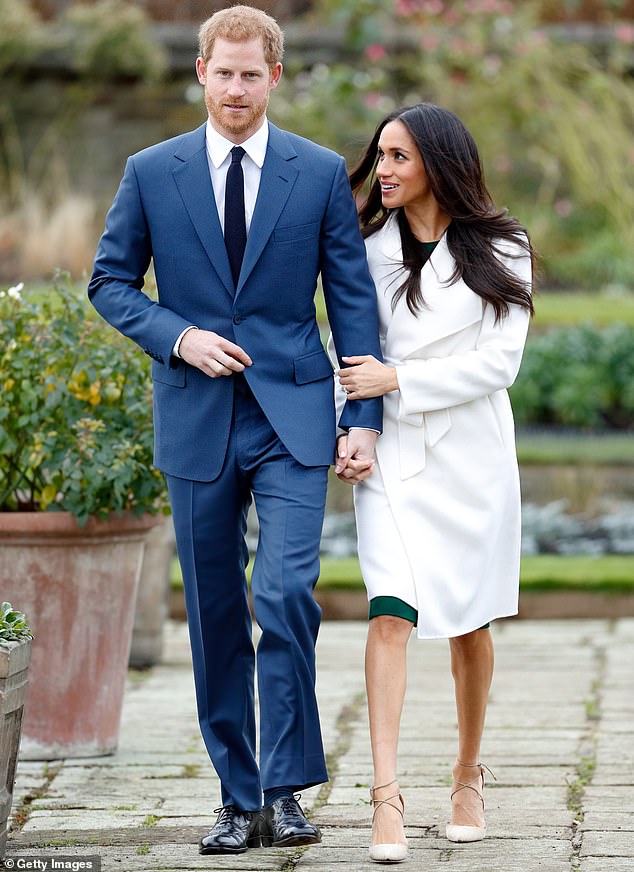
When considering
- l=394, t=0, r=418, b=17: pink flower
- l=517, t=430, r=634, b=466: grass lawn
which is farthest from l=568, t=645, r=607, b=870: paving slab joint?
l=394, t=0, r=418, b=17: pink flower

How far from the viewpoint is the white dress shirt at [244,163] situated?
3447 mm

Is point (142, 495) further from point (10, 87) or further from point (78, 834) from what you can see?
point (10, 87)

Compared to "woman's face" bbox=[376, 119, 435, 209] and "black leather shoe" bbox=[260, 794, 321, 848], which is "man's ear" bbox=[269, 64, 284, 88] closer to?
"woman's face" bbox=[376, 119, 435, 209]

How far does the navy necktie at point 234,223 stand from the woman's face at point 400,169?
1.07ft

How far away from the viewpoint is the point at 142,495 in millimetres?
4277

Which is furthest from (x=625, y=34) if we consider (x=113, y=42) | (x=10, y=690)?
(x=10, y=690)

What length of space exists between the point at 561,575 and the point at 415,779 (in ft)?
8.68

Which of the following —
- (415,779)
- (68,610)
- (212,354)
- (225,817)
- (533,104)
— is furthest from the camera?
(533,104)

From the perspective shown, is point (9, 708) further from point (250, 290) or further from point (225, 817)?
point (250, 290)

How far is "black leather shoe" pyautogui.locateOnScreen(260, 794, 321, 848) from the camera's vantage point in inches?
129

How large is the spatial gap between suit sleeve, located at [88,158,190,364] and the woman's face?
535mm

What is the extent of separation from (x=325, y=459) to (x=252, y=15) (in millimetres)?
950

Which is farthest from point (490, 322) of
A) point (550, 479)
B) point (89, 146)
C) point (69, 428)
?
point (89, 146)

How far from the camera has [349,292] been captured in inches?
135
